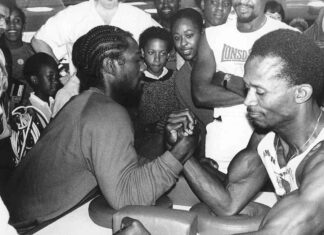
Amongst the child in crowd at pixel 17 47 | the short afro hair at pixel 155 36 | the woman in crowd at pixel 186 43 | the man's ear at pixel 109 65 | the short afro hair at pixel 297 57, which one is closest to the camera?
the short afro hair at pixel 297 57

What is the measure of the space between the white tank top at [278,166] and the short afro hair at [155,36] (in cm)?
152

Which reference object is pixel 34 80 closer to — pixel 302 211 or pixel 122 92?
pixel 122 92

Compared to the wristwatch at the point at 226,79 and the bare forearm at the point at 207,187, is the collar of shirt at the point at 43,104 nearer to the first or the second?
the wristwatch at the point at 226,79

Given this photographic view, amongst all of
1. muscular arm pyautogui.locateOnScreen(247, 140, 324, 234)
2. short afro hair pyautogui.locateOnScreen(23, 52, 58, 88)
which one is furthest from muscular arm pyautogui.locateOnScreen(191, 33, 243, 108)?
short afro hair pyautogui.locateOnScreen(23, 52, 58, 88)

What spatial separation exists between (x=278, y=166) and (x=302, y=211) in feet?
1.52

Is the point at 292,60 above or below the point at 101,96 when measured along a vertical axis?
above

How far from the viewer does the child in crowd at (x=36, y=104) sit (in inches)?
131

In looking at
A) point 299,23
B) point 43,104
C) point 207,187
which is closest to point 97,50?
point 207,187

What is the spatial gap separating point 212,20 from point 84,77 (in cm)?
165

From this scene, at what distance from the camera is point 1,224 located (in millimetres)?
1229

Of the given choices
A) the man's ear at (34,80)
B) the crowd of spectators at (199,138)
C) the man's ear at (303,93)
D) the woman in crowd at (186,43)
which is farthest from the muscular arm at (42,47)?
the man's ear at (303,93)

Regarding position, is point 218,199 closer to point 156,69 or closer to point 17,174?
point 17,174

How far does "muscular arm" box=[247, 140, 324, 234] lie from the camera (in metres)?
1.38

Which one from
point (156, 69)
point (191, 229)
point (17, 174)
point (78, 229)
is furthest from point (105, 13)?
point (191, 229)
